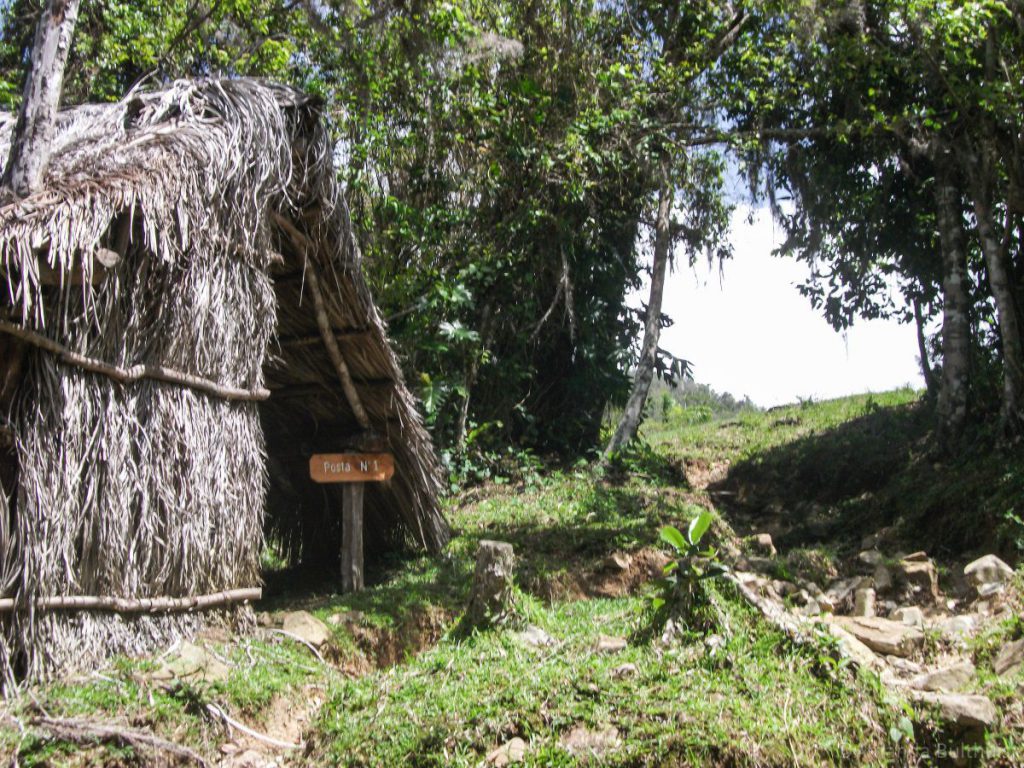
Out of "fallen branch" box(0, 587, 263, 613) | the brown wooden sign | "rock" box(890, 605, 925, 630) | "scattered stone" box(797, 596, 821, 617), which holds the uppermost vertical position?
the brown wooden sign

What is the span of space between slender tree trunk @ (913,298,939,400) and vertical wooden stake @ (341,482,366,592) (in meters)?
8.45

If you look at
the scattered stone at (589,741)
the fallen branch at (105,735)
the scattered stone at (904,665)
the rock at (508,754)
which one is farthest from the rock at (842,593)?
the fallen branch at (105,735)

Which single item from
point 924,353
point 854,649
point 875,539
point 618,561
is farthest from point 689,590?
point 924,353

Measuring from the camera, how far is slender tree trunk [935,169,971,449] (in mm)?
9602

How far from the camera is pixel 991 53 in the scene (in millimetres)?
8750

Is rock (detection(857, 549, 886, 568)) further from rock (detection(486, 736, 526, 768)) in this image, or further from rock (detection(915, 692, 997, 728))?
rock (detection(486, 736, 526, 768))

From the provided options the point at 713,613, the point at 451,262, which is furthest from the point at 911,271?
the point at 713,613

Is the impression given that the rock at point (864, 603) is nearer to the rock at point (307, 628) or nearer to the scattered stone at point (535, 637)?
the scattered stone at point (535, 637)

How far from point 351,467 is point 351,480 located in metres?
0.11

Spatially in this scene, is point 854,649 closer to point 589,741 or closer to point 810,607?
point 589,741

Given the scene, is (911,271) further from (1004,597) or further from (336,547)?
(336,547)

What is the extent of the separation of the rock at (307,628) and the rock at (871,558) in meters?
4.38

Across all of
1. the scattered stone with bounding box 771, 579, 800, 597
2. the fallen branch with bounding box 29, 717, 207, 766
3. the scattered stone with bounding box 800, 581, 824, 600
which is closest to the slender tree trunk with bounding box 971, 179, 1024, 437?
the scattered stone with bounding box 800, 581, 824, 600

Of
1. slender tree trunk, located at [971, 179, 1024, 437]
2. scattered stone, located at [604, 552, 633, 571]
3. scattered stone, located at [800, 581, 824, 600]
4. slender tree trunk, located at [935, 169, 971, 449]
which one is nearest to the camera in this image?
scattered stone, located at [800, 581, 824, 600]
